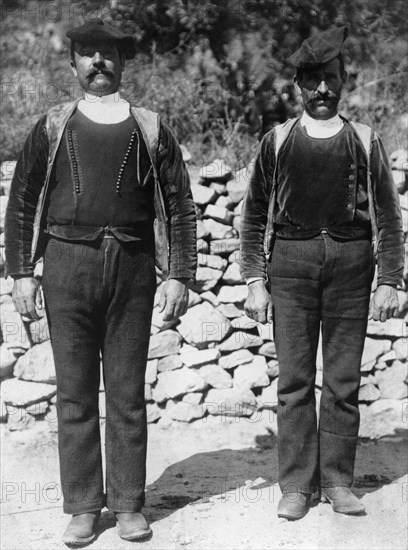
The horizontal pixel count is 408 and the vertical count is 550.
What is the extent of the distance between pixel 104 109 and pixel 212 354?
8.52 feet

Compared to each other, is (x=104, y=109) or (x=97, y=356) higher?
(x=104, y=109)

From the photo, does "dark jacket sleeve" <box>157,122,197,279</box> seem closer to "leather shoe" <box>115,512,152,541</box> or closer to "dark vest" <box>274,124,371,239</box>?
"dark vest" <box>274,124,371,239</box>

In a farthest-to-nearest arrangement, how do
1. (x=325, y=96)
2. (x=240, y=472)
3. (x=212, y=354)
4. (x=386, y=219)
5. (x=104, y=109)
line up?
(x=212, y=354), (x=240, y=472), (x=386, y=219), (x=325, y=96), (x=104, y=109)

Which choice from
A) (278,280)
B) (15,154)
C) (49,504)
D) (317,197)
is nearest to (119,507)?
(49,504)

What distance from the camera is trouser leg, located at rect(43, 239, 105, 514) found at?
3787 millimetres

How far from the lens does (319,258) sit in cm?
400

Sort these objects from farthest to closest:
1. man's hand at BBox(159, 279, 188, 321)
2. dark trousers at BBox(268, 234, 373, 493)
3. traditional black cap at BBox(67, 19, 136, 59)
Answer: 1. dark trousers at BBox(268, 234, 373, 493)
2. man's hand at BBox(159, 279, 188, 321)
3. traditional black cap at BBox(67, 19, 136, 59)

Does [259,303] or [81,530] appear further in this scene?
[259,303]

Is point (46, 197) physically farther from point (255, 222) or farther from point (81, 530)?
point (81, 530)

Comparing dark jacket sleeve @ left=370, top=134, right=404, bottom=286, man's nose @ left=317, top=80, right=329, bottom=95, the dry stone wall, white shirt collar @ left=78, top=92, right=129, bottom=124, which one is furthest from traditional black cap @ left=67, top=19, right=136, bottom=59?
the dry stone wall

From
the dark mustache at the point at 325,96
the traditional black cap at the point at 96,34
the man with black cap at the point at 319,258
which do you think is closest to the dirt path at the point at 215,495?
the man with black cap at the point at 319,258

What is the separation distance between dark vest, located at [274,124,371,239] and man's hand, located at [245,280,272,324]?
0.31 metres

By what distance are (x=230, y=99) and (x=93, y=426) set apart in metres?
4.63

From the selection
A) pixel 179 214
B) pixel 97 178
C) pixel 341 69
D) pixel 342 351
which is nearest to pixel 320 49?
pixel 341 69
